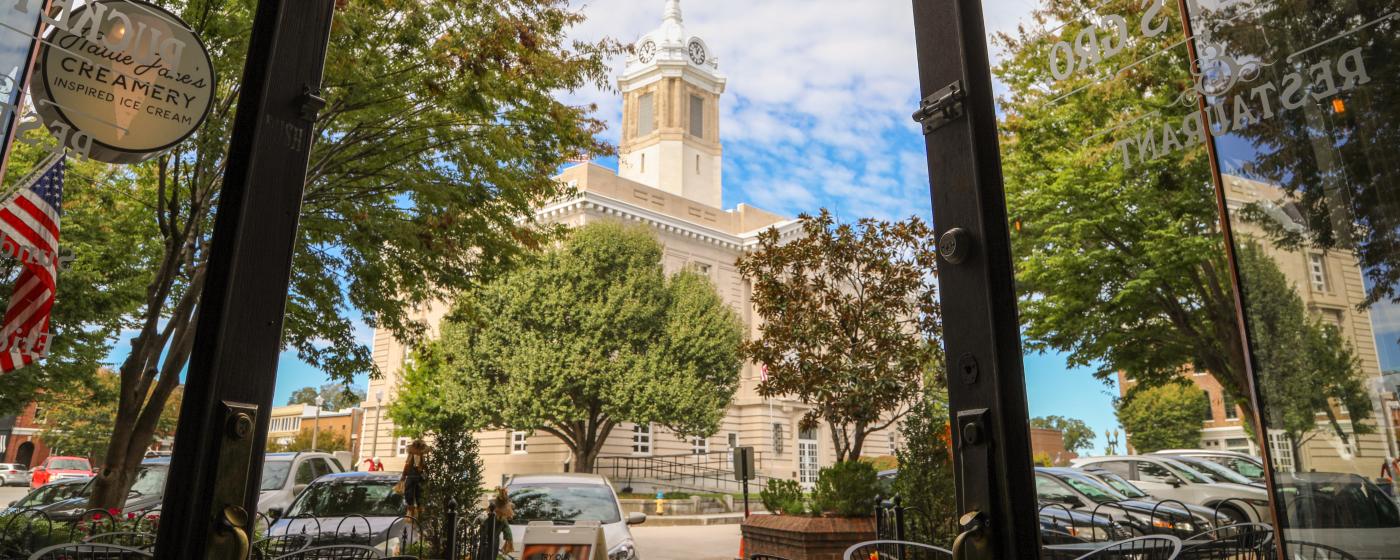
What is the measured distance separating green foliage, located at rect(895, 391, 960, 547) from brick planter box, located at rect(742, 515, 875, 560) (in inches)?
19.8

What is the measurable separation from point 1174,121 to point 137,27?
14.4 feet

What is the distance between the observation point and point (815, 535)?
8.34 m

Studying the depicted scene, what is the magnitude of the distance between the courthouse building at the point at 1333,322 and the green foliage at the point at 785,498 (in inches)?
261

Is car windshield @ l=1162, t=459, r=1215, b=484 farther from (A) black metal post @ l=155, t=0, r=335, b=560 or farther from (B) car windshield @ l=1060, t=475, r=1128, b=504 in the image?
(A) black metal post @ l=155, t=0, r=335, b=560

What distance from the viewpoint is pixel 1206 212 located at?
22.2 feet

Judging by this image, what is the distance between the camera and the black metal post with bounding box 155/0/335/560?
5.81 feet

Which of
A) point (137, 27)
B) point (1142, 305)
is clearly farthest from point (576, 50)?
point (1142, 305)

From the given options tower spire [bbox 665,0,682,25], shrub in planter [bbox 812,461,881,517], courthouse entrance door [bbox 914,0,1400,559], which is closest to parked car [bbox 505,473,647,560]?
shrub in planter [bbox 812,461,881,517]

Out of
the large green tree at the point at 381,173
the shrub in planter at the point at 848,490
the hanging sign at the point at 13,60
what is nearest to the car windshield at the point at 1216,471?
the shrub in planter at the point at 848,490

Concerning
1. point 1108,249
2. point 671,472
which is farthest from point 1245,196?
point 671,472

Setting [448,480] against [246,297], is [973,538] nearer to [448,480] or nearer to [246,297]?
[246,297]

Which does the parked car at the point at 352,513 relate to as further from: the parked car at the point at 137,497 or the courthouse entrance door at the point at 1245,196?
the courthouse entrance door at the point at 1245,196

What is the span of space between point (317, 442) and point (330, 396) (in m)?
3.56

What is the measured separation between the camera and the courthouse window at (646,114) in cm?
3912
